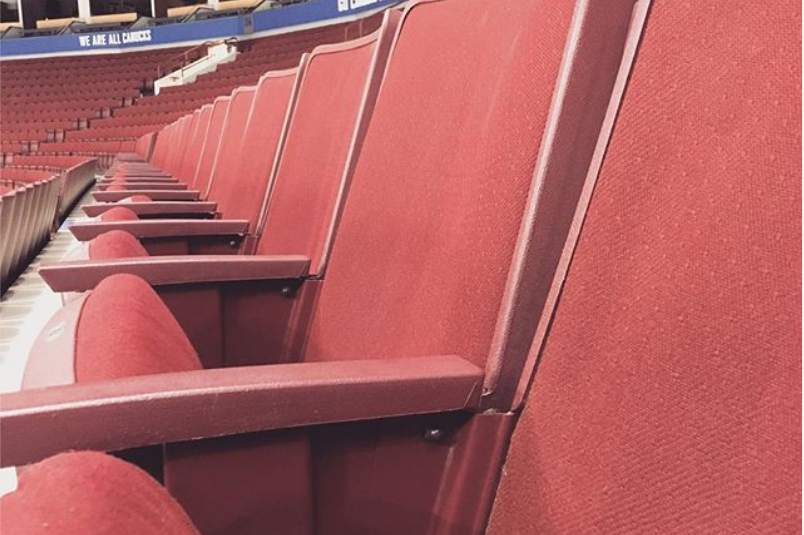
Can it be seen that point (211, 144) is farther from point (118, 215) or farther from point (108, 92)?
point (108, 92)

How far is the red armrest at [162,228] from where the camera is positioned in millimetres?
564

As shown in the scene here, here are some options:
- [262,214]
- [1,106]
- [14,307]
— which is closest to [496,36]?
[262,214]

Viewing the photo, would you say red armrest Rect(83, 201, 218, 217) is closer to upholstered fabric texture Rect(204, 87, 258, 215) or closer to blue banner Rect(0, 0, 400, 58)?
upholstered fabric texture Rect(204, 87, 258, 215)

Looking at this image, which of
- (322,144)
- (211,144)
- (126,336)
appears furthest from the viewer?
(211,144)

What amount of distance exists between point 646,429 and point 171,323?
20 cm

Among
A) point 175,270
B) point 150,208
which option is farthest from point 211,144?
point 175,270

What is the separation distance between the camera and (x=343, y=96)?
1.74 ft

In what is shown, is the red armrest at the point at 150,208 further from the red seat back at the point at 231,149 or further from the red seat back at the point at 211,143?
the red seat back at the point at 211,143

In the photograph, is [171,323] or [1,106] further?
[1,106]

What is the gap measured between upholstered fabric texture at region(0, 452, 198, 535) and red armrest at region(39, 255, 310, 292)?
0.24 m

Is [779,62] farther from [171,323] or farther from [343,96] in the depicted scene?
[343,96]

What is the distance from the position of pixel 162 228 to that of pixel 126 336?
1.20ft

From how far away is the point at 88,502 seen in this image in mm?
146

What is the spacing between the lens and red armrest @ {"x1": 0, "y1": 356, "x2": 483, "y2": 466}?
0.18m
